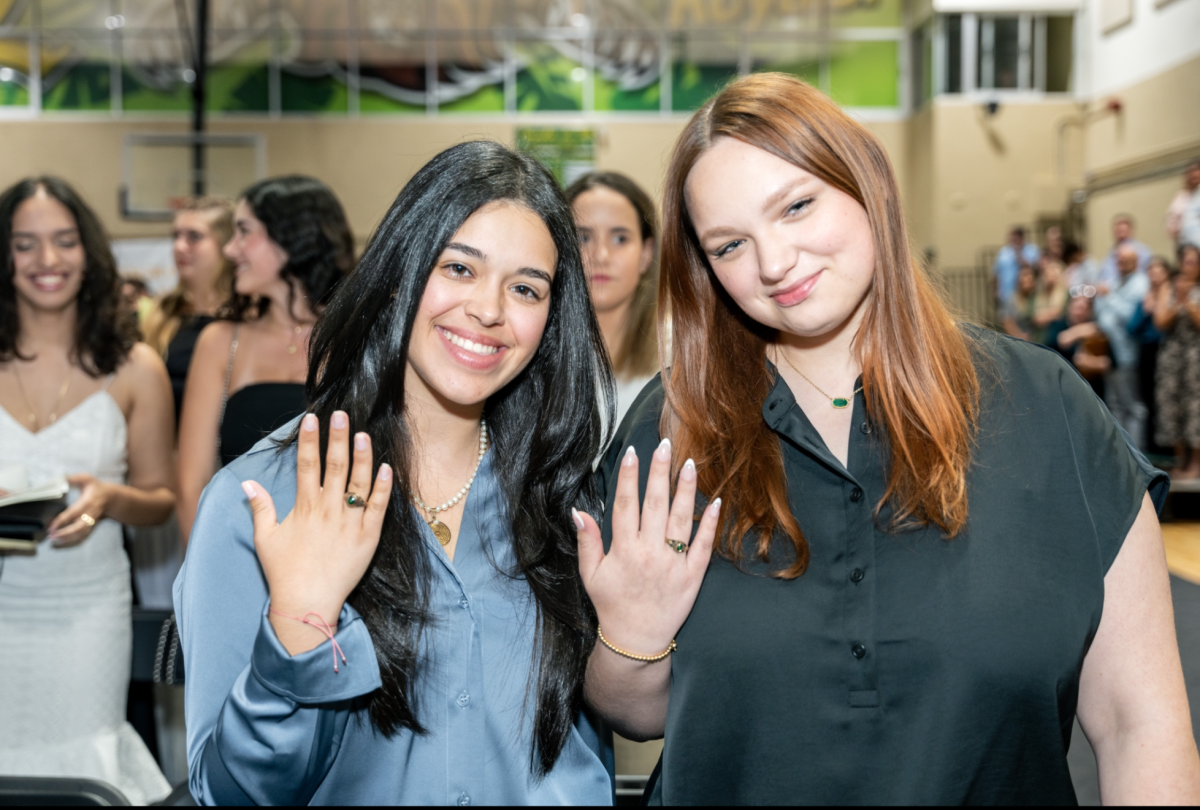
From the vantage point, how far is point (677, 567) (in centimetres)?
147

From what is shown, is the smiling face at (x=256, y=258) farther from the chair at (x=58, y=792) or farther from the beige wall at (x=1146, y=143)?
the beige wall at (x=1146, y=143)

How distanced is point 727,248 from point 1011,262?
41.3 feet

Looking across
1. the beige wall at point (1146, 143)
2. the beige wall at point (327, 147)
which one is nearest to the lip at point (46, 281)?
the beige wall at point (1146, 143)

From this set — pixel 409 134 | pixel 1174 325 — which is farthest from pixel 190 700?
pixel 409 134

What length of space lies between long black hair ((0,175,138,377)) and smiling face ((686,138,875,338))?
89.3 inches

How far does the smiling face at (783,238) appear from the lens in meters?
1.48

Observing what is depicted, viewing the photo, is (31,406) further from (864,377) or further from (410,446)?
(864,377)

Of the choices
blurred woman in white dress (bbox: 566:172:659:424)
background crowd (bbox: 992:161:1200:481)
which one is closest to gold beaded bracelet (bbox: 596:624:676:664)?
blurred woman in white dress (bbox: 566:172:659:424)

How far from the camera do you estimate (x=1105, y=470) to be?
1.49 metres

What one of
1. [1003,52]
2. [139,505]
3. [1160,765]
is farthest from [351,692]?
[1003,52]

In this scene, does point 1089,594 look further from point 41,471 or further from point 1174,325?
point 1174,325

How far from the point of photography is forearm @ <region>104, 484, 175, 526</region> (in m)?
3.02

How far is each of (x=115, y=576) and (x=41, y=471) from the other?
37 centimetres

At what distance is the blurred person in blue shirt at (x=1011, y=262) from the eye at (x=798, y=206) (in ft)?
40.1
